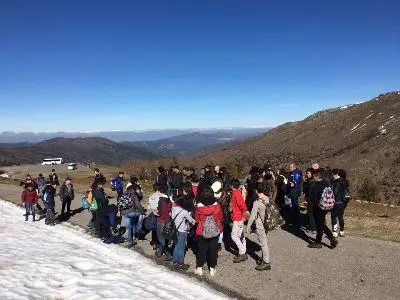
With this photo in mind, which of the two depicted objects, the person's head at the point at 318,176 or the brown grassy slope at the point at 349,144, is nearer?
the person's head at the point at 318,176

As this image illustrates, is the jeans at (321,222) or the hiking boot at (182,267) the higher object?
the jeans at (321,222)

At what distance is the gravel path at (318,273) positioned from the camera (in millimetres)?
8664

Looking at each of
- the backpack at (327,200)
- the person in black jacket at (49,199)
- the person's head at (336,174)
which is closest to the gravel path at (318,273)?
the backpack at (327,200)

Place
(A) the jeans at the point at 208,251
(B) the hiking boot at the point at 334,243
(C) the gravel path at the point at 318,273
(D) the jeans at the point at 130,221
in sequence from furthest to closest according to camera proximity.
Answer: (D) the jeans at the point at 130,221, (B) the hiking boot at the point at 334,243, (A) the jeans at the point at 208,251, (C) the gravel path at the point at 318,273

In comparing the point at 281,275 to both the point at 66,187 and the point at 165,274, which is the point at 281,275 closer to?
the point at 165,274

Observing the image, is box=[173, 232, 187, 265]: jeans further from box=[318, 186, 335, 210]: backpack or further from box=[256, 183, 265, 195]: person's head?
box=[318, 186, 335, 210]: backpack

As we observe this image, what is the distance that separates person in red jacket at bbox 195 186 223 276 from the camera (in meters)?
9.73

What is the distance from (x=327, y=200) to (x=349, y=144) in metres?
78.4

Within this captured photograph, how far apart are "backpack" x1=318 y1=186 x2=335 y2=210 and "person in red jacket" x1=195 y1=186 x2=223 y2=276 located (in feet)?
10.2

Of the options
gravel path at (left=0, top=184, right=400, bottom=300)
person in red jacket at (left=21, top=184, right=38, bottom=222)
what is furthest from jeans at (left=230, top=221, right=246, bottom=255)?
person in red jacket at (left=21, top=184, right=38, bottom=222)

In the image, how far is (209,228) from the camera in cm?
970

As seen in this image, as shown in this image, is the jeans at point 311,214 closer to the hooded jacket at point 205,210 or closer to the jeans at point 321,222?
the jeans at point 321,222

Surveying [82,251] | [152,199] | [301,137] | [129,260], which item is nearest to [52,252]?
[82,251]

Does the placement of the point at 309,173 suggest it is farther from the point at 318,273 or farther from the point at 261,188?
the point at 318,273
